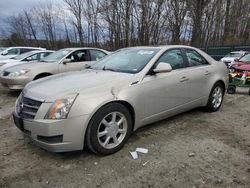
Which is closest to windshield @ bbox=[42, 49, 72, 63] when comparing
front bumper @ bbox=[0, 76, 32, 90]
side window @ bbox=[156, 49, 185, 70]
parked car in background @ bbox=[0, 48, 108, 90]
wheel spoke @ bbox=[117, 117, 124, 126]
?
parked car in background @ bbox=[0, 48, 108, 90]

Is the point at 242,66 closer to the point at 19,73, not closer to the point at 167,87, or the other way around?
the point at 167,87

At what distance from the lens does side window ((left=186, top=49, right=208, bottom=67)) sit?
447cm

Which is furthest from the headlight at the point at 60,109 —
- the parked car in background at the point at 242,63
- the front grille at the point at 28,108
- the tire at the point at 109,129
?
the parked car in background at the point at 242,63

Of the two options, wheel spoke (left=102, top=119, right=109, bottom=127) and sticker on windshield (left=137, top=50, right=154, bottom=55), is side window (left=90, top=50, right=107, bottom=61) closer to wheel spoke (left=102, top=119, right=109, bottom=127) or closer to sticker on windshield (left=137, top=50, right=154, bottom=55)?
sticker on windshield (left=137, top=50, right=154, bottom=55)

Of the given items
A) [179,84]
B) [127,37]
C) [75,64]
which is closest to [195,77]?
[179,84]

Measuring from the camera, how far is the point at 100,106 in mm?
2914

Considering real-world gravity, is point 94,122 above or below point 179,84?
below

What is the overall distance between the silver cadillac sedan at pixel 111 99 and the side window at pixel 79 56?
10.6 feet

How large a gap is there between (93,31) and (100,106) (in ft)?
78.1

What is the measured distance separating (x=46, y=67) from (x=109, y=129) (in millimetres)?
4433

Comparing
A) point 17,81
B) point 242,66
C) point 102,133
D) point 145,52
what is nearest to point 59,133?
point 102,133

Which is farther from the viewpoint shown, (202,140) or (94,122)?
(202,140)

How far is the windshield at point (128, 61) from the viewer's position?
371cm

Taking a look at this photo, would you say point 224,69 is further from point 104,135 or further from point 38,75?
point 38,75
